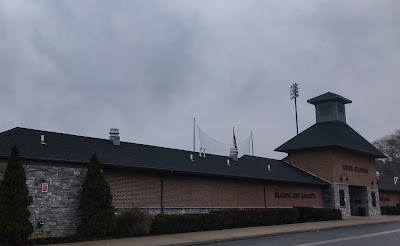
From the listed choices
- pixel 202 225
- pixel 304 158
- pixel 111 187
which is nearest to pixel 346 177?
pixel 304 158

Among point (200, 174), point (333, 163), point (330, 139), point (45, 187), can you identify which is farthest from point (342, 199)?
point (45, 187)

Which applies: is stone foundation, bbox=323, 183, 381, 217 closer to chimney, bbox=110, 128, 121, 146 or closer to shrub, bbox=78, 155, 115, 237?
chimney, bbox=110, 128, 121, 146

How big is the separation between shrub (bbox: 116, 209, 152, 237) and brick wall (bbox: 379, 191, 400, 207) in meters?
38.2

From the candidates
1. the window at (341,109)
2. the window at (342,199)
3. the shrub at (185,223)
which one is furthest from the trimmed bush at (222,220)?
the window at (341,109)

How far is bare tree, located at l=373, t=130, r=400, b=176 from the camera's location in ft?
289

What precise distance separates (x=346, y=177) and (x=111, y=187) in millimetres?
26317

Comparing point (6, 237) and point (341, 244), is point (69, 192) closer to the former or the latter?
point (6, 237)

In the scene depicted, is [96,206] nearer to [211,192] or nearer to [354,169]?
[211,192]

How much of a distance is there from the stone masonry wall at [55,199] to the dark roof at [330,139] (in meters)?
25.7

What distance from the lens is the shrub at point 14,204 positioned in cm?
1772

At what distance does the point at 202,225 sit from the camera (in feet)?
82.4

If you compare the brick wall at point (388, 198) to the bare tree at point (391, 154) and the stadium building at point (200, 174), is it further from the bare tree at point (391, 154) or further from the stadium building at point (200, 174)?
the bare tree at point (391, 154)

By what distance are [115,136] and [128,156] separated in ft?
8.47

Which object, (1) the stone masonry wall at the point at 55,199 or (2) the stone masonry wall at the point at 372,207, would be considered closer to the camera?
(1) the stone masonry wall at the point at 55,199
